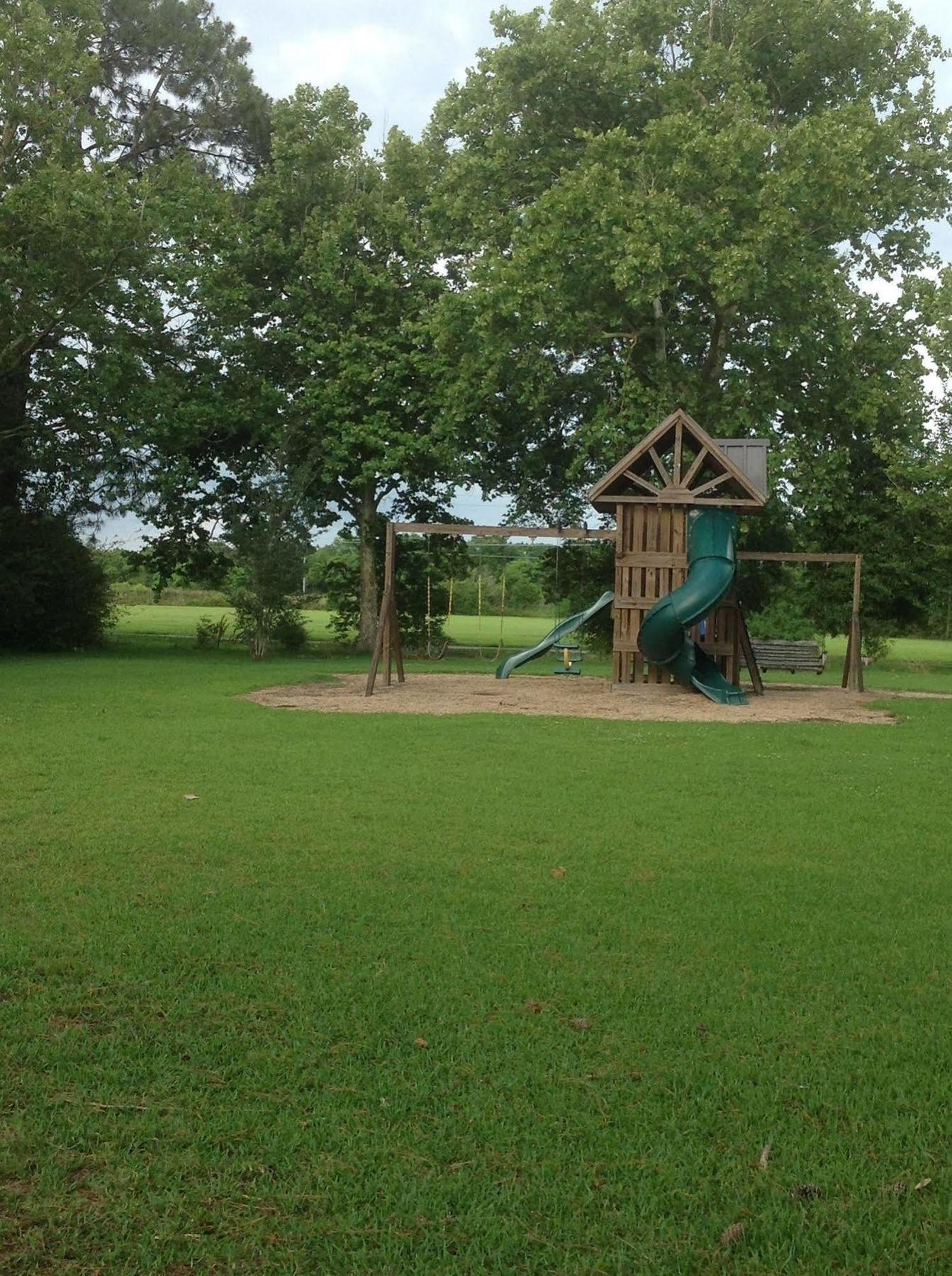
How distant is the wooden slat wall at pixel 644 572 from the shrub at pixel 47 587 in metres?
13.7

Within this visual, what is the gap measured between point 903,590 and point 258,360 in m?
17.5

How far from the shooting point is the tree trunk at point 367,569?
33031mm

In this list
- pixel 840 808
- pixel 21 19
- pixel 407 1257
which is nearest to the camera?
pixel 407 1257

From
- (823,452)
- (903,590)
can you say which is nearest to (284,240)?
(823,452)

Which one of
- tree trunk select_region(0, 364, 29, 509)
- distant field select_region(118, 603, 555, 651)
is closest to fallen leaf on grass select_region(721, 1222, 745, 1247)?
tree trunk select_region(0, 364, 29, 509)

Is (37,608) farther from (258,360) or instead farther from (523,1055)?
(523,1055)

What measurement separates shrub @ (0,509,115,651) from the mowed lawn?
19303 millimetres

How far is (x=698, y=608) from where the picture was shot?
18.1 meters

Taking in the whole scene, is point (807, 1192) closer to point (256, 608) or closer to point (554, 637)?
point (554, 637)

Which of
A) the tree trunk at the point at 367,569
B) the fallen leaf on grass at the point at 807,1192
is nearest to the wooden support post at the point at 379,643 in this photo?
the tree trunk at the point at 367,569

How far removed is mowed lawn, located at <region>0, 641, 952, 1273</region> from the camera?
3289mm

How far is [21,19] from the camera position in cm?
2762

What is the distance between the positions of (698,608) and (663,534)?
262cm

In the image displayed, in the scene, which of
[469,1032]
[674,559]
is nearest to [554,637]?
[674,559]
